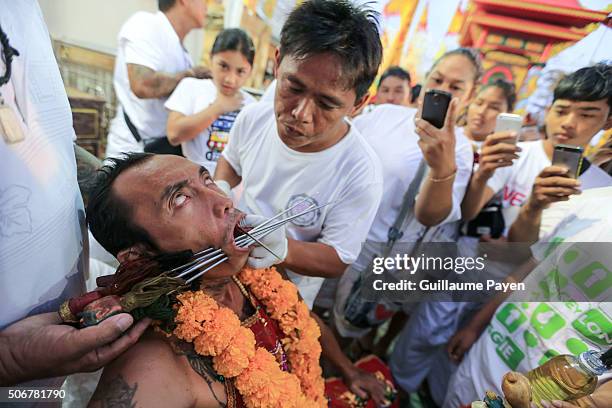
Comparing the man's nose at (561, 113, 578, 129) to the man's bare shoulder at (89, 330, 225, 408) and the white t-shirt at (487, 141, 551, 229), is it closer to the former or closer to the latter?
the white t-shirt at (487, 141, 551, 229)

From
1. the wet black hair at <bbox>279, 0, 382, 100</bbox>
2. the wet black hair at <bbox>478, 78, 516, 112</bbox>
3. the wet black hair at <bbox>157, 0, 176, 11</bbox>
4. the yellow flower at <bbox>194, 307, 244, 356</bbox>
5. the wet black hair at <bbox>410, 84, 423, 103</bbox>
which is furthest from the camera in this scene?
the wet black hair at <bbox>410, 84, 423, 103</bbox>

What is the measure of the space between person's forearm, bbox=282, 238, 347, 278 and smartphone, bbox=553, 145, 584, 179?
85cm

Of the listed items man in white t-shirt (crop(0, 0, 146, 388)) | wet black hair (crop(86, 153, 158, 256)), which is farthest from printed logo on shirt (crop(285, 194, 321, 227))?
man in white t-shirt (crop(0, 0, 146, 388))

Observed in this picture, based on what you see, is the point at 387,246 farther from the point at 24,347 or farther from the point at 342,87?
the point at 24,347

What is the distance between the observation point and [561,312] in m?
1.21

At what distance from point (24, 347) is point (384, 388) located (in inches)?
54.3

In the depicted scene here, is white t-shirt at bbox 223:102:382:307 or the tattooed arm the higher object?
the tattooed arm

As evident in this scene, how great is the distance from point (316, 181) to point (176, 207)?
572 mm

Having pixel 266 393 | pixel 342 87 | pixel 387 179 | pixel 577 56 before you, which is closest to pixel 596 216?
pixel 577 56

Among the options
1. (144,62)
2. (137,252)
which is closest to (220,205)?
(137,252)

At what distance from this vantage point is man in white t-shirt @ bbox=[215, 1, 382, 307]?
3.50 feet

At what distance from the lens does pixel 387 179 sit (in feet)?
4.99

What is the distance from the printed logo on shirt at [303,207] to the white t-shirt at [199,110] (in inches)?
14.3

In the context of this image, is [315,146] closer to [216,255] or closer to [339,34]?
[339,34]
